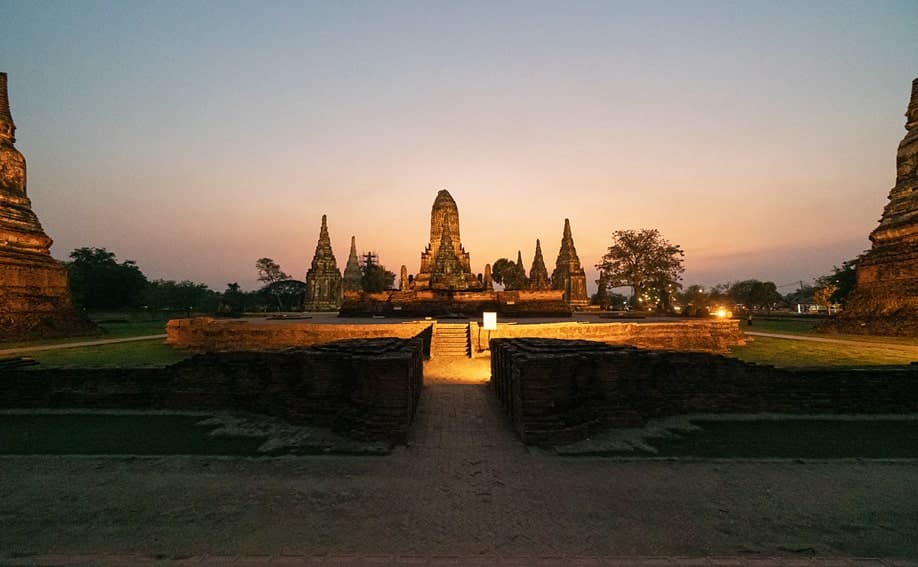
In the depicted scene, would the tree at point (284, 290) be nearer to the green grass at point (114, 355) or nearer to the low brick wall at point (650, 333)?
the green grass at point (114, 355)

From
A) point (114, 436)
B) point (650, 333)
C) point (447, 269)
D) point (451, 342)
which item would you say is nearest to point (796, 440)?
point (114, 436)

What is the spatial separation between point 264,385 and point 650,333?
1343 cm

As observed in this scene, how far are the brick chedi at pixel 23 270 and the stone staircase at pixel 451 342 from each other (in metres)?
18.3

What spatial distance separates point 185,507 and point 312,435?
2146mm

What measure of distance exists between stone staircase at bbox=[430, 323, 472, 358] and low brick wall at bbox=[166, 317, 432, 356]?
487 mm

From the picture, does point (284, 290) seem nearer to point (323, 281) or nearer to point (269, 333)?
point (323, 281)

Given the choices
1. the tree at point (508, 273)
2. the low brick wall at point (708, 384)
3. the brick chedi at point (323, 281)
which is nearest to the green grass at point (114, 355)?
the low brick wall at point (708, 384)

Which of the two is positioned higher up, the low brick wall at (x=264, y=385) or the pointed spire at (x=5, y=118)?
the pointed spire at (x=5, y=118)

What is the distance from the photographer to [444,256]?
32656 millimetres

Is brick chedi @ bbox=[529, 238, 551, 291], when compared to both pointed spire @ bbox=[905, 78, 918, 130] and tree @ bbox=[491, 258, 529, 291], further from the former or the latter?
pointed spire @ bbox=[905, 78, 918, 130]

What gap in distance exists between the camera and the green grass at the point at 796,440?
5730mm

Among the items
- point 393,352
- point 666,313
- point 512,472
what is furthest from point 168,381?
point 666,313

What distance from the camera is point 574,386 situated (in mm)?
6820

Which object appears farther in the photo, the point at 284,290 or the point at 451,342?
the point at 284,290
